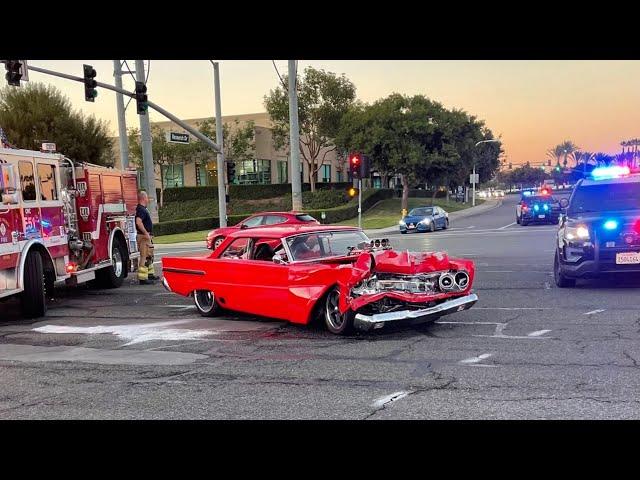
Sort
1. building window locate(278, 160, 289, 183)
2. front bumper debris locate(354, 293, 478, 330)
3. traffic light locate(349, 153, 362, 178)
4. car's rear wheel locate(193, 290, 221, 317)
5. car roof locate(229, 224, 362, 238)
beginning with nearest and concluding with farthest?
front bumper debris locate(354, 293, 478, 330) < car roof locate(229, 224, 362, 238) < car's rear wheel locate(193, 290, 221, 317) < traffic light locate(349, 153, 362, 178) < building window locate(278, 160, 289, 183)

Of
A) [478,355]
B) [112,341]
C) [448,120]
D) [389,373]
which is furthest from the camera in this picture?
[448,120]

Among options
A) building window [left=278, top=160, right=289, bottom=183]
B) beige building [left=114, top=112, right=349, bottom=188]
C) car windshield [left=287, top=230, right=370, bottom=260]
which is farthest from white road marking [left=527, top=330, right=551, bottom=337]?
building window [left=278, top=160, right=289, bottom=183]

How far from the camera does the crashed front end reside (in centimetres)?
699

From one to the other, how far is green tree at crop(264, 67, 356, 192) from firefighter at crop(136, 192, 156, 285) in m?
37.8

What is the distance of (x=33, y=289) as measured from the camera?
31.6 feet

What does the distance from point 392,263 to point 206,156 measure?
49.6m

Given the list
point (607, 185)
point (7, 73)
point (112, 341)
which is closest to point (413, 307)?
point (112, 341)

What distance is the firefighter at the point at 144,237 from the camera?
13.1 metres

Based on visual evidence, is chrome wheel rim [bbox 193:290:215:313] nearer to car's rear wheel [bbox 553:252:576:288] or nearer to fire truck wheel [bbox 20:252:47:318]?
fire truck wheel [bbox 20:252:47:318]

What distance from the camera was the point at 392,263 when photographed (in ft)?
23.9

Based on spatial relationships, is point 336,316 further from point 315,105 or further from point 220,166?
point 315,105

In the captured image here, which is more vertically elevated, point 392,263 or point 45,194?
point 45,194
